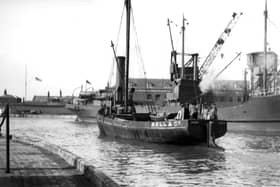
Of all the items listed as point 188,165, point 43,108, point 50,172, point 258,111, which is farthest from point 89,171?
point 43,108

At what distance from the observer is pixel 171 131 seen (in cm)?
2616

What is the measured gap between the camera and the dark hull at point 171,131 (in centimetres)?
2500

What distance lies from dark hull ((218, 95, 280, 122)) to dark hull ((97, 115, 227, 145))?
50.1ft

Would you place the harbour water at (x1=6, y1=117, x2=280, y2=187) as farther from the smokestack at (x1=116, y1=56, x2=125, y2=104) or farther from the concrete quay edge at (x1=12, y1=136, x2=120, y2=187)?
the smokestack at (x1=116, y1=56, x2=125, y2=104)

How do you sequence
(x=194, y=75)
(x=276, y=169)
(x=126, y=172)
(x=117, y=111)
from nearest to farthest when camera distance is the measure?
(x=126, y=172)
(x=276, y=169)
(x=117, y=111)
(x=194, y=75)

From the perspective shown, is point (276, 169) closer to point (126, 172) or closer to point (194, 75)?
point (126, 172)

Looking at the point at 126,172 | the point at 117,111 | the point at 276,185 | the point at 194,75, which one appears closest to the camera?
the point at 276,185

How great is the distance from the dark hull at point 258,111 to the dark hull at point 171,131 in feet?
50.1

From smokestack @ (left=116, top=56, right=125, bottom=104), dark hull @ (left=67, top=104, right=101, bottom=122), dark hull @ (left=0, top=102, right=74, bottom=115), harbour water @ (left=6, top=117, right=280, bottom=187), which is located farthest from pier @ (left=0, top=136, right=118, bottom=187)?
dark hull @ (left=0, top=102, right=74, bottom=115)

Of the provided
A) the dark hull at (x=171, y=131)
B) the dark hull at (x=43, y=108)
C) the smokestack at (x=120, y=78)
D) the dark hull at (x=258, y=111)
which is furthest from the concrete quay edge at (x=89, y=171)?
the dark hull at (x=43, y=108)

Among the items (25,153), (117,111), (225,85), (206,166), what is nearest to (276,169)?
(206,166)

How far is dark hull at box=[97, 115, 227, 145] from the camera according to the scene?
2500 centimetres

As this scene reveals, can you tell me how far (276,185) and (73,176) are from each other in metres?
6.82

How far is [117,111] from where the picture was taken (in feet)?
125
